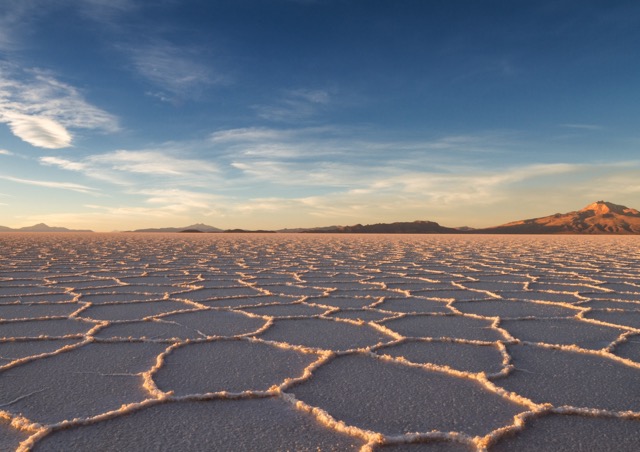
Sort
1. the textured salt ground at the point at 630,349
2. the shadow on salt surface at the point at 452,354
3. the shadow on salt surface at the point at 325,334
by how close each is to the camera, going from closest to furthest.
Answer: the shadow on salt surface at the point at 452,354
the textured salt ground at the point at 630,349
the shadow on salt surface at the point at 325,334

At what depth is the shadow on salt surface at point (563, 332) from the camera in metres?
1.91

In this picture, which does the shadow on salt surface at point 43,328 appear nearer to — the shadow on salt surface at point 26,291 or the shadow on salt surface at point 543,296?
the shadow on salt surface at point 26,291

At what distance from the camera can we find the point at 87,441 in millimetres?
1060

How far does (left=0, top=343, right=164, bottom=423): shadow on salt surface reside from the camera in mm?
1231

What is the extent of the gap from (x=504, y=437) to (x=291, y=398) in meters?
0.51

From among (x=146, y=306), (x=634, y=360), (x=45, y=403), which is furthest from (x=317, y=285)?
(x=45, y=403)

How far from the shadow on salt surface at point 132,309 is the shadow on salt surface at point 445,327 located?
1100 millimetres

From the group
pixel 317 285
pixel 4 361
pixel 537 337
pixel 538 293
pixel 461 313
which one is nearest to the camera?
pixel 4 361

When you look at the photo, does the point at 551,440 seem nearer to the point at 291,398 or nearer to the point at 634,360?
the point at 291,398

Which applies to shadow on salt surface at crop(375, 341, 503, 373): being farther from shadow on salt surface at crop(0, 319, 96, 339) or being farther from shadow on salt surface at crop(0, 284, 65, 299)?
shadow on salt surface at crop(0, 284, 65, 299)

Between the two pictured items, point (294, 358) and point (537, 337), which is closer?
point (294, 358)

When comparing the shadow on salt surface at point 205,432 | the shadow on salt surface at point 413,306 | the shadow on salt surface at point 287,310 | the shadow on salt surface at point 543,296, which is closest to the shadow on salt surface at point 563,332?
the shadow on salt surface at point 413,306

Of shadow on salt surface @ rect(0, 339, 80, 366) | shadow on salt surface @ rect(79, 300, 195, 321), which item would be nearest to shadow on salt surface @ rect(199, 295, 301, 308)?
shadow on salt surface @ rect(79, 300, 195, 321)

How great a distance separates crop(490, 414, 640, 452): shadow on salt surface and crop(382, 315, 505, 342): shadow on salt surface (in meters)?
0.76
